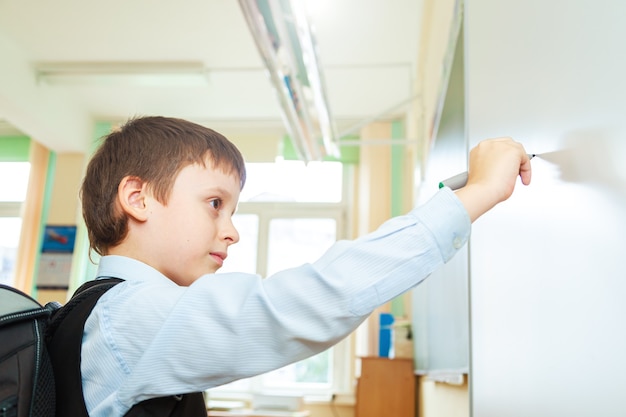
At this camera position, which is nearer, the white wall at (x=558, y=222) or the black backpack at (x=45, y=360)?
the white wall at (x=558, y=222)

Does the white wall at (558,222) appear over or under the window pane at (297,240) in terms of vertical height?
under

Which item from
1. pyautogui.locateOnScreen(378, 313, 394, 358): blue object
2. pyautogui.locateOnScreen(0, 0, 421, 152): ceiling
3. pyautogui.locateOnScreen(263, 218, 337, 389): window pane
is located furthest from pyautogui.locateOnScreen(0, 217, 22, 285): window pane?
pyautogui.locateOnScreen(378, 313, 394, 358): blue object

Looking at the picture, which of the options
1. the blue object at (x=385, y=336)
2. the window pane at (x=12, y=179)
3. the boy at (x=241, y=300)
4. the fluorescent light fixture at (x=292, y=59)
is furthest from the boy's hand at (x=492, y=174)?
the window pane at (x=12, y=179)

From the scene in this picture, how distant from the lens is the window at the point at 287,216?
5.37 m

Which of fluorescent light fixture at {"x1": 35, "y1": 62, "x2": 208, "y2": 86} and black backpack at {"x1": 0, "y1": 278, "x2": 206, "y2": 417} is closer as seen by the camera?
black backpack at {"x1": 0, "y1": 278, "x2": 206, "y2": 417}

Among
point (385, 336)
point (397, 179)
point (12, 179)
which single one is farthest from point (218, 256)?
point (12, 179)

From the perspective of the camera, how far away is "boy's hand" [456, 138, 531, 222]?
614 mm

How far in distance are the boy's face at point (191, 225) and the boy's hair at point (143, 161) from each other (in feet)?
0.05

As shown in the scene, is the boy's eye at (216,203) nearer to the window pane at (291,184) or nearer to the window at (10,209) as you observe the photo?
the window pane at (291,184)

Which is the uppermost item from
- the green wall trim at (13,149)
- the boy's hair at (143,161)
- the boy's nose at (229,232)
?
the green wall trim at (13,149)

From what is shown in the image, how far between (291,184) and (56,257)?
2159 millimetres

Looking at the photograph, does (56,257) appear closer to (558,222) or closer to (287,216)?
(287,216)

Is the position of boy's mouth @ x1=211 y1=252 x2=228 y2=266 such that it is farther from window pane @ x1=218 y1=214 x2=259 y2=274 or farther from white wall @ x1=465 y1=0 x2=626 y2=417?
window pane @ x1=218 y1=214 x2=259 y2=274

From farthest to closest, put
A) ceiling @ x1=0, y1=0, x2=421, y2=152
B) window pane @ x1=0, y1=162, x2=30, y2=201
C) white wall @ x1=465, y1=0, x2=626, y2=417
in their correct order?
window pane @ x1=0, y1=162, x2=30, y2=201 → ceiling @ x1=0, y1=0, x2=421, y2=152 → white wall @ x1=465, y1=0, x2=626, y2=417
